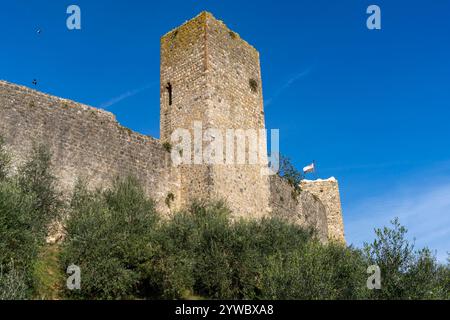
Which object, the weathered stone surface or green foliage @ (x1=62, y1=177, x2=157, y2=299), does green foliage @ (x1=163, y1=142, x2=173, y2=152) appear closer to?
the weathered stone surface

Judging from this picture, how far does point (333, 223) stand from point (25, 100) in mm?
23094

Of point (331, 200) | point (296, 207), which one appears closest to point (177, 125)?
point (296, 207)

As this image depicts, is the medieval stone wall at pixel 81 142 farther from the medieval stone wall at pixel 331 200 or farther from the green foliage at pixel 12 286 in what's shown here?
the medieval stone wall at pixel 331 200

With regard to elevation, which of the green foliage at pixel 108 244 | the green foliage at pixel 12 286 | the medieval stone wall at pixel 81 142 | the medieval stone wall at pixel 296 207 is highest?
the medieval stone wall at pixel 81 142

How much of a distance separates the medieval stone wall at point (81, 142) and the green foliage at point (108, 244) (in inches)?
56.1

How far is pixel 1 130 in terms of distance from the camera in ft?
52.8

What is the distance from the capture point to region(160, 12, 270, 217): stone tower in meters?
20.3

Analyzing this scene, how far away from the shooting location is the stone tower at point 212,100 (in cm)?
2034

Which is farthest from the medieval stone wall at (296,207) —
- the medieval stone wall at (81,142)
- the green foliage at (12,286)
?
the green foliage at (12,286)

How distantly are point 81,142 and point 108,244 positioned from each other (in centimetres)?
500

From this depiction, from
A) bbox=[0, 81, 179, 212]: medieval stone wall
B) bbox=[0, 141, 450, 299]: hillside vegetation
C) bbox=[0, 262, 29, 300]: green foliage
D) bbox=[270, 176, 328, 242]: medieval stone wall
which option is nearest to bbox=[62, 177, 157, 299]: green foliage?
bbox=[0, 141, 450, 299]: hillside vegetation

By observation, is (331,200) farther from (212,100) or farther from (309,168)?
(212,100)
